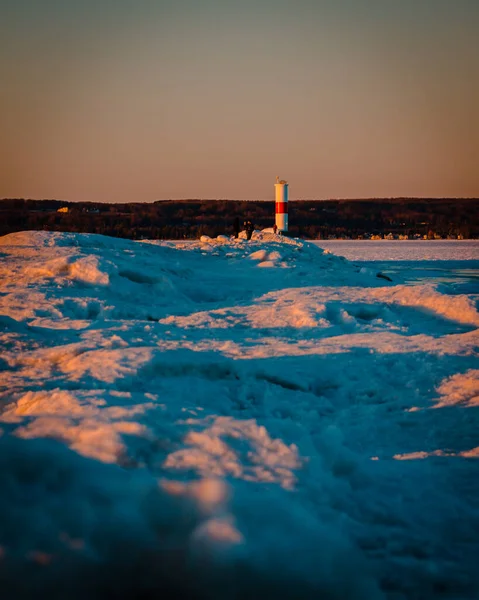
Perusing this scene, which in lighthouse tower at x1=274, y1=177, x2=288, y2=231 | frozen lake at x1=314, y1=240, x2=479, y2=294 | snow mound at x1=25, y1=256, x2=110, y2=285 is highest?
lighthouse tower at x1=274, y1=177, x2=288, y2=231

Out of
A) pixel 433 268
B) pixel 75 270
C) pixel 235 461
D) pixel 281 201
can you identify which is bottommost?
pixel 433 268

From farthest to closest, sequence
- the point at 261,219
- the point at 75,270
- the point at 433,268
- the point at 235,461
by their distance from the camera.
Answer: the point at 261,219, the point at 433,268, the point at 75,270, the point at 235,461

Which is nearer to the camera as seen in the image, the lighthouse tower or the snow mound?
the snow mound

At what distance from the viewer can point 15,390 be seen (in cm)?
346

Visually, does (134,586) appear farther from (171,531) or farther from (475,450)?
(475,450)

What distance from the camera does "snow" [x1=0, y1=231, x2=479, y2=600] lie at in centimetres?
174

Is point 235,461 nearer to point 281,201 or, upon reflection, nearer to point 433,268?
point 433,268

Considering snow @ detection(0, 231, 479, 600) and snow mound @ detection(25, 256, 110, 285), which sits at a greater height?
snow mound @ detection(25, 256, 110, 285)

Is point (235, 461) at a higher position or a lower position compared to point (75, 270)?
lower

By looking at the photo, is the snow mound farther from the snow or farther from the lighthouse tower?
the lighthouse tower

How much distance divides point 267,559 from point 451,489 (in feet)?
3.47

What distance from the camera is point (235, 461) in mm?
2326

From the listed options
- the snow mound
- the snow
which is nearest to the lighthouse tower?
the snow mound

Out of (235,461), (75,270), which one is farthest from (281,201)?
(235,461)
